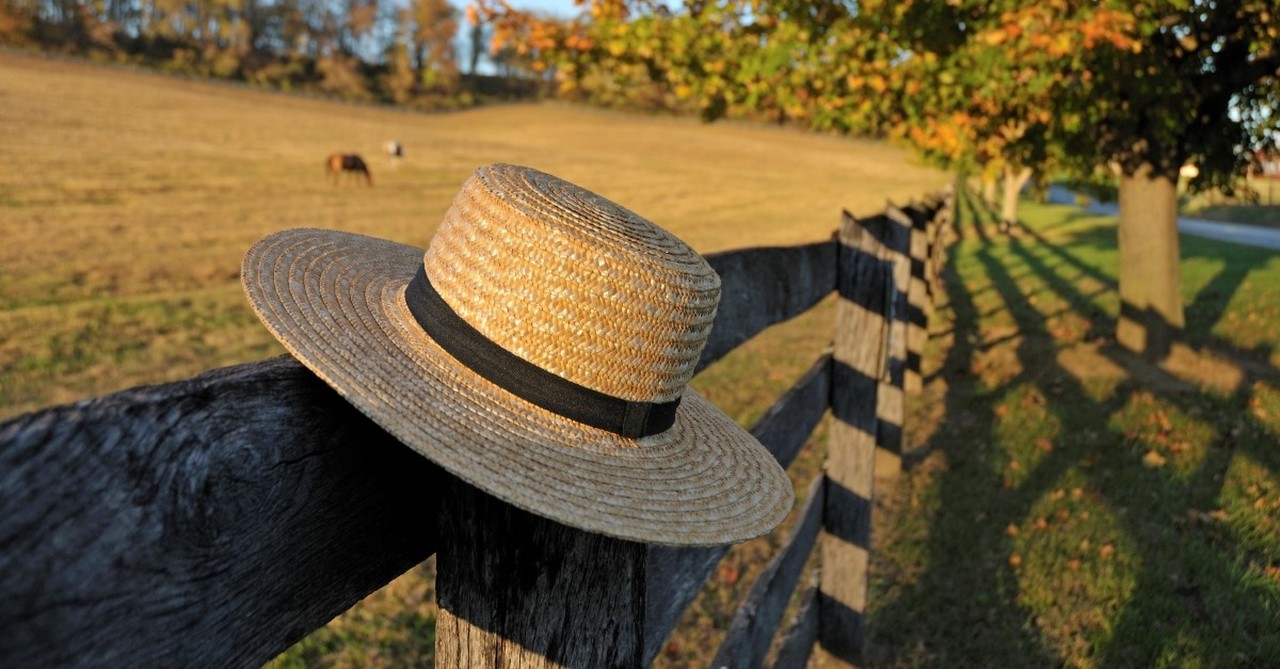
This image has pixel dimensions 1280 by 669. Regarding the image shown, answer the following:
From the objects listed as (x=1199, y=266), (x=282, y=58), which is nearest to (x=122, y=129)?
(x=1199, y=266)

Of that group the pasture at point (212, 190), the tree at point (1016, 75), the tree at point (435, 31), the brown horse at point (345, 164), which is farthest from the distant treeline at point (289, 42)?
the tree at point (1016, 75)

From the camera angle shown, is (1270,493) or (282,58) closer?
(1270,493)

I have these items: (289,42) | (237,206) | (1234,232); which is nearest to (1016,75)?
(237,206)

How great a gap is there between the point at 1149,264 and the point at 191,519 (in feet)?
35.0

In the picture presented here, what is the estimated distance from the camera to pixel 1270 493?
17.9 ft

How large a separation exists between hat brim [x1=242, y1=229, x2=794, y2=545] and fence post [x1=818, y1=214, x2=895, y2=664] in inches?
100

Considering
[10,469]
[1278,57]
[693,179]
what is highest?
[1278,57]

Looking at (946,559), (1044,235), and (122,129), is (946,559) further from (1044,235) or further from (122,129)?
(122,129)

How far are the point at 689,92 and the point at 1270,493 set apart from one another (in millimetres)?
6344

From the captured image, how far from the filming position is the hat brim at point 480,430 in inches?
50.1

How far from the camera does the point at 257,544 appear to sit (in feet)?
3.65

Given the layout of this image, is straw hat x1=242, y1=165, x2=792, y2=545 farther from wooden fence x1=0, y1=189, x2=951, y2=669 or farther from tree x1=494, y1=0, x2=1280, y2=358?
tree x1=494, y1=0, x2=1280, y2=358

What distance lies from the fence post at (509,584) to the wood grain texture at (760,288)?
1.02 m

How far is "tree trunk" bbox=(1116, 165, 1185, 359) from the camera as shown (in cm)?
958
